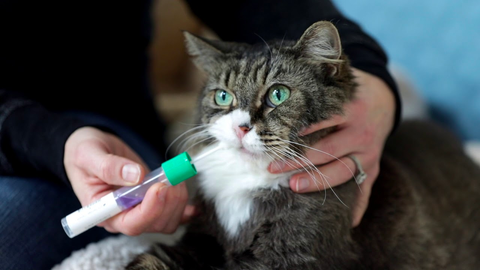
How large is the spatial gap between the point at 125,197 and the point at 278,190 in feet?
1.24

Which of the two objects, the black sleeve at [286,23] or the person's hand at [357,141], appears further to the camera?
the black sleeve at [286,23]

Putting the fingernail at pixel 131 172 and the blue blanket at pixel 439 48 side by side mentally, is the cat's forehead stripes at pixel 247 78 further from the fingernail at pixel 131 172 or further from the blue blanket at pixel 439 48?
the blue blanket at pixel 439 48

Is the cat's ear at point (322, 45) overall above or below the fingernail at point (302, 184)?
above

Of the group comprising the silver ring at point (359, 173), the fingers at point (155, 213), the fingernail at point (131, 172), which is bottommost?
the fingers at point (155, 213)

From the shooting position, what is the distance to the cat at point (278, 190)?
93 centimetres

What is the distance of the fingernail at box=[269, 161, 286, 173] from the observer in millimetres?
956

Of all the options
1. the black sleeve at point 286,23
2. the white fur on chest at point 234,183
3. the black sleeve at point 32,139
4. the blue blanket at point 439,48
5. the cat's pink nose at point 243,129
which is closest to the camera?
the cat's pink nose at point 243,129

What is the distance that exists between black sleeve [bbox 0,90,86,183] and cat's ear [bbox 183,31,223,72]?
0.38 m

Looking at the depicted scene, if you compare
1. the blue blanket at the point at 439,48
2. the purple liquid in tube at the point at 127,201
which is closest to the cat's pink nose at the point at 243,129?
the purple liquid in tube at the point at 127,201

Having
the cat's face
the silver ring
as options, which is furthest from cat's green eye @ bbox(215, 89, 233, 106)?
the silver ring

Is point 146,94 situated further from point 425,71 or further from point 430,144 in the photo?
point 425,71

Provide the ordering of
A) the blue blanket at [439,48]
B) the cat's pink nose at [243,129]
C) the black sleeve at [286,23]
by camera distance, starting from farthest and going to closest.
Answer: the blue blanket at [439,48]
the black sleeve at [286,23]
the cat's pink nose at [243,129]

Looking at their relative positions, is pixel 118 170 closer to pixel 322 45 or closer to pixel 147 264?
pixel 147 264

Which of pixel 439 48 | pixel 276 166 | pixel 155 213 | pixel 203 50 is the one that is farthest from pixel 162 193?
pixel 439 48
